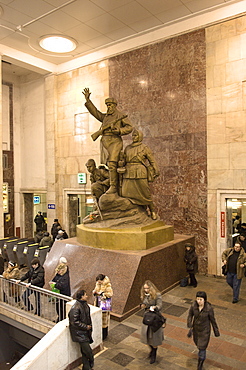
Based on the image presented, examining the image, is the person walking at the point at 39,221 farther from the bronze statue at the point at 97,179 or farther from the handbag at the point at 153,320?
the handbag at the point at 153,320

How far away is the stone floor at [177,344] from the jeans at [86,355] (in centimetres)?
13

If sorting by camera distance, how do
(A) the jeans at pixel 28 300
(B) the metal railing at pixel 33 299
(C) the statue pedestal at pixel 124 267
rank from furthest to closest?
(C) the statue pedestal at pixel 124 267
(A) the jeans at pixel 28 300
(B) the metal railing at pixel 33 299

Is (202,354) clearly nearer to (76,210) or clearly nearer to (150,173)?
(150,173)

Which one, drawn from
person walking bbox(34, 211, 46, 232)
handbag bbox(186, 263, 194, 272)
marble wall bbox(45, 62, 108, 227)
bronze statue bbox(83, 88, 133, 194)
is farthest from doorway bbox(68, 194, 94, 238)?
handbag bbox(186, 263, 194, 272)

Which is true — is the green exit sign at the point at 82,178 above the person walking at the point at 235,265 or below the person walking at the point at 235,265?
above

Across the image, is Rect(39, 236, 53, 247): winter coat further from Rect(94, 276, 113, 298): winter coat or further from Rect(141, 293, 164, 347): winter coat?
Rect(141, 293, 164, 347): winter coat

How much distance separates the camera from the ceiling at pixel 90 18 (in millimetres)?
9070

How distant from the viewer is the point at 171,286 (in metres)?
7.37

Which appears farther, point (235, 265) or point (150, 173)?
point (150, 173)

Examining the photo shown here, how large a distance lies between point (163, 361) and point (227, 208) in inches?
208

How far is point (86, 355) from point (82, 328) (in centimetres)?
41

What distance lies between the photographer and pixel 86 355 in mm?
4336

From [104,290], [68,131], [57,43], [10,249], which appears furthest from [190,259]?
[57,43]

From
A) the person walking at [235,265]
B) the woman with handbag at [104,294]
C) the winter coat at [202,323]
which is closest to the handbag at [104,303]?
the woman with handbag at [104,294]
